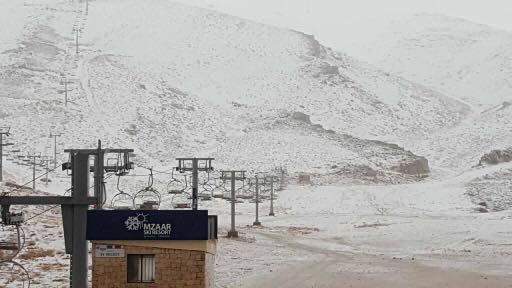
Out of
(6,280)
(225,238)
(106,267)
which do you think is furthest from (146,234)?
(225,238)

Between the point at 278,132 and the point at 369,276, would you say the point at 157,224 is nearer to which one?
the point at 369,276

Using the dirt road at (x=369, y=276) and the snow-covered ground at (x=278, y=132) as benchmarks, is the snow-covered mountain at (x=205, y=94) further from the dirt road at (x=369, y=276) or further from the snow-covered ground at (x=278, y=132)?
the dirt road at (x=369, y=276)

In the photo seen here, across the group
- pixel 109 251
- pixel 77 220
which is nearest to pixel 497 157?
pixel 109 251

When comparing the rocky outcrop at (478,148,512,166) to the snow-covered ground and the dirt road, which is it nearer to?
the snow-covered ground

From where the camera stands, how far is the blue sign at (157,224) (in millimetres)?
21953

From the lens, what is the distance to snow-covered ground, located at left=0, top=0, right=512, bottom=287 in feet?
130

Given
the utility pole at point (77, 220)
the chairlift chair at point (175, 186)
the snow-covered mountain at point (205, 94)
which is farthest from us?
the snow-covered mountain at point (205, 94)

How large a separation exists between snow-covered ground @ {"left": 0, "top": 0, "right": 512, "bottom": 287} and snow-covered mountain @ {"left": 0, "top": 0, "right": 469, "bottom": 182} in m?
0.44

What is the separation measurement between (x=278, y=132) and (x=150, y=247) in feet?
320

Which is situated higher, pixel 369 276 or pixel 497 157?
pixel 497 157

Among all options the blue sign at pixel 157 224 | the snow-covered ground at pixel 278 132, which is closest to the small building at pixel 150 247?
the blue sign at pixel 157 224

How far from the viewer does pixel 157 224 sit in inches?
866

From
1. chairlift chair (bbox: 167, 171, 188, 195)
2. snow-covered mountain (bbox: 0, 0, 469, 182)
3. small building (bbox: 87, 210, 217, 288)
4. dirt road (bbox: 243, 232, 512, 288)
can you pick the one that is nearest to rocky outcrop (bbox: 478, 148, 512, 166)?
snow-covered mountain (bbox: 0, 0, 469, 182)

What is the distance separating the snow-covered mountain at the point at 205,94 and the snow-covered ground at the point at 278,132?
439 mm
